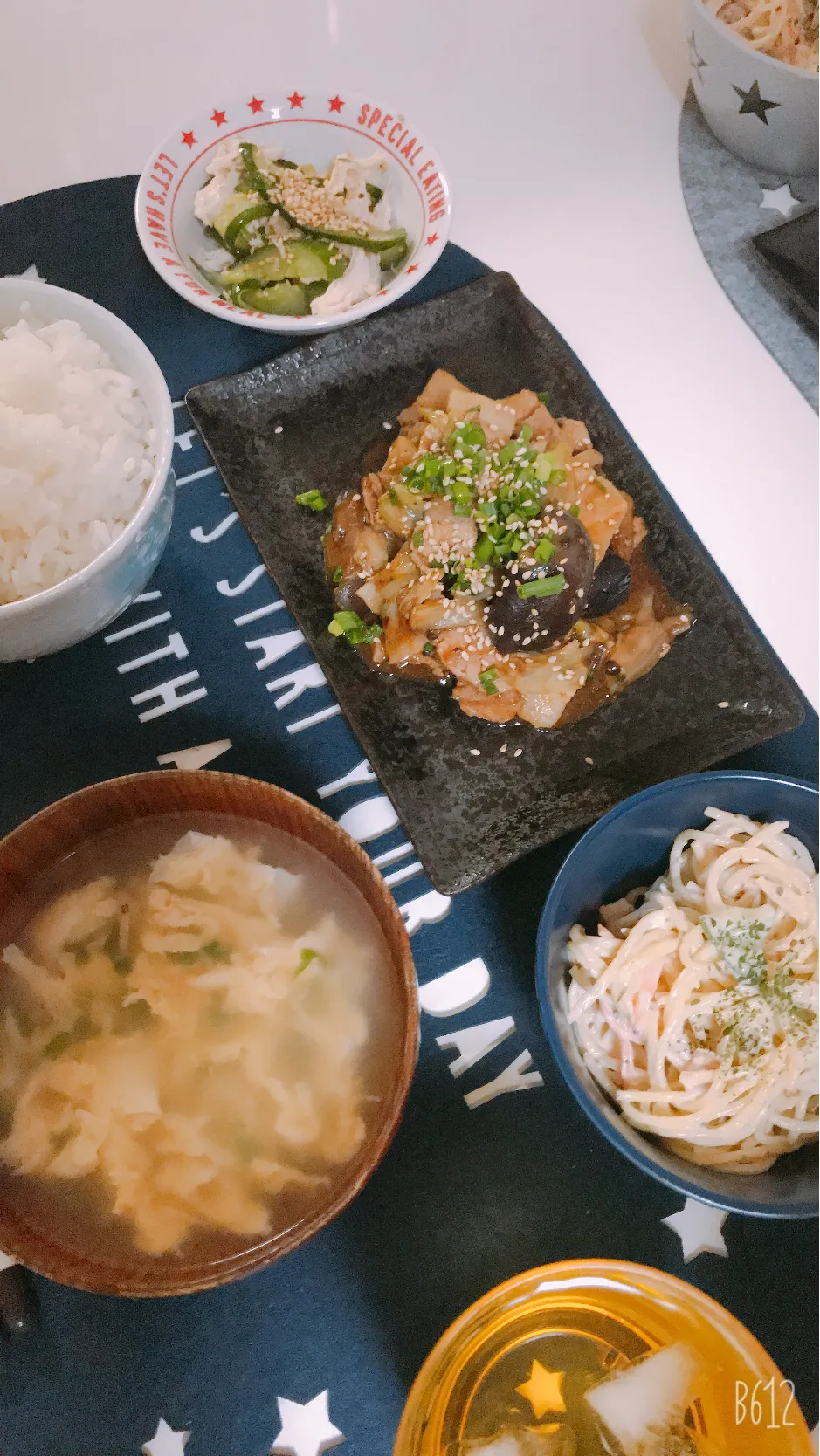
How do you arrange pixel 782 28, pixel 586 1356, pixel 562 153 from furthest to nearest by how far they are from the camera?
pixel 562 153
pixel 782 28
pixel 586 1356

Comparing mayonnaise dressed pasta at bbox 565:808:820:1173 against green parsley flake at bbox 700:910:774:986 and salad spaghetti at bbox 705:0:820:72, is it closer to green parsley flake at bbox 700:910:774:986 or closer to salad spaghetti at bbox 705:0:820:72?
green parsley flake at bbox 700:910:774:986

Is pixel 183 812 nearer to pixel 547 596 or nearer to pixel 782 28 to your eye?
pixel 547 596

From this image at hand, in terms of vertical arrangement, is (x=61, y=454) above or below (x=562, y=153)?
below

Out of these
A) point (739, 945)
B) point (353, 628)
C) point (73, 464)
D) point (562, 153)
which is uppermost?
point (562, 153)

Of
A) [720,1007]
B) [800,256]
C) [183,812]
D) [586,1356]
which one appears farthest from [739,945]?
[800,256]

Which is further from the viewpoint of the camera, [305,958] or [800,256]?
[800,256]

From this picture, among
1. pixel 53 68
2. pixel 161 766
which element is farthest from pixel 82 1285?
pixel 53 68

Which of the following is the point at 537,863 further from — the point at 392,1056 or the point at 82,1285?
the point at 82,1285
